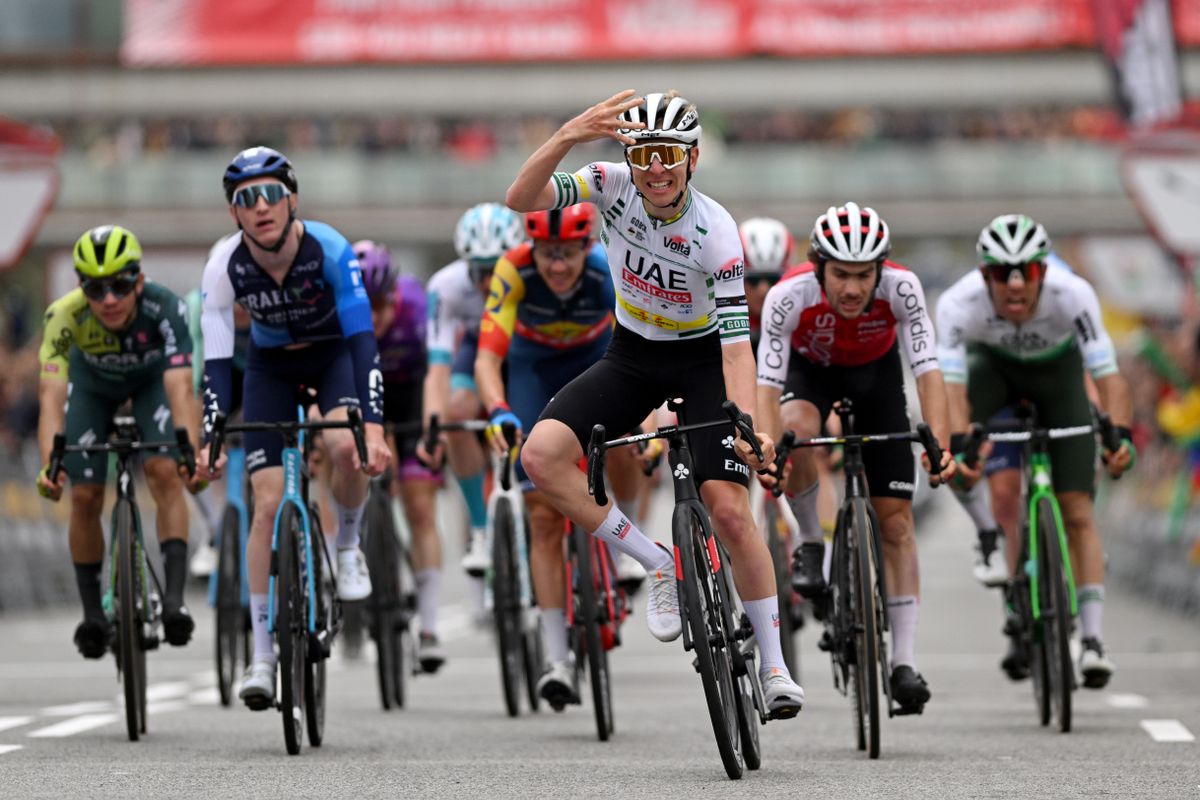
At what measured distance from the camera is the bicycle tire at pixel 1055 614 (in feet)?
38.7

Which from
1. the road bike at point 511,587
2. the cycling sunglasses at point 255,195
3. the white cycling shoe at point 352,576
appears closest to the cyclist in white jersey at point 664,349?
the cycling sunglasses at point 255,195

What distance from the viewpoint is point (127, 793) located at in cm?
906

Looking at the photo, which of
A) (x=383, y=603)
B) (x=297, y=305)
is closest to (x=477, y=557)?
(x=383, y=603)

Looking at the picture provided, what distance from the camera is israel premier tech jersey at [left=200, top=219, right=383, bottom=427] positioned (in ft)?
36.6

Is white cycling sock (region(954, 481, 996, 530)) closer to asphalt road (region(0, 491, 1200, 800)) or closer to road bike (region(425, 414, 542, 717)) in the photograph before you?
asphalt road (region(0, 491, 1200, 800))

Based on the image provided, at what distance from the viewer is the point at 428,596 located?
1462 cm

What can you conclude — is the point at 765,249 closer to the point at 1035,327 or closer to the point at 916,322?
the point at 1035,327

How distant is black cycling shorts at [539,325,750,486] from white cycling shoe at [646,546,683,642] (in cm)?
38

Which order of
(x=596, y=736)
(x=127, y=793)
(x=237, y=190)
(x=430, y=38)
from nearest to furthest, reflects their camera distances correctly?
(x=127, y=793) < (x=237, y=190) < (x=596, y=736) < (x=430, y=38)

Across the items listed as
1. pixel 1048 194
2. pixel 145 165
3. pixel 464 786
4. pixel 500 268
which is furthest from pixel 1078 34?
pixel 464 786

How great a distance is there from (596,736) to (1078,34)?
46454 millimetres

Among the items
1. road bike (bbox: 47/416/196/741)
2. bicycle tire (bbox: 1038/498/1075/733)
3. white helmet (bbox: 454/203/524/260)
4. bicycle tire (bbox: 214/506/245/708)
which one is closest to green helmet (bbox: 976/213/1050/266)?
bicycle tire (bbox: 1038/498/1075/733)

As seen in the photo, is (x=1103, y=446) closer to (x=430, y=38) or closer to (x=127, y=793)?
(x=127, y=793)

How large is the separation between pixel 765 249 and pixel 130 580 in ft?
13.9
